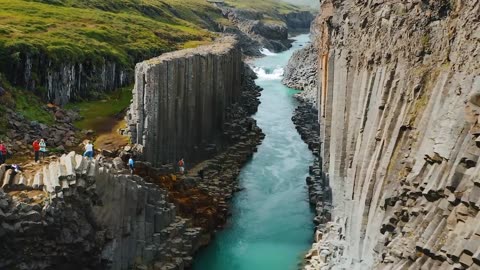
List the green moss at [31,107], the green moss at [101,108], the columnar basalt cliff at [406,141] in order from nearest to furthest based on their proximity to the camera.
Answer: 1. the columnar basalt cliff at [406,141]
2. the green moss at [31,107]
3. the green moss at [101,108]

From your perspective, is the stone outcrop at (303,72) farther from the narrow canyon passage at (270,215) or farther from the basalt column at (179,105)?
the basalt column at (179,105)

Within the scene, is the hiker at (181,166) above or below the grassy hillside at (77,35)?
below

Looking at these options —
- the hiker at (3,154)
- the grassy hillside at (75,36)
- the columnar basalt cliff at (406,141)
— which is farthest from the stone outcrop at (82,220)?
the grassy hillside at (75,36)

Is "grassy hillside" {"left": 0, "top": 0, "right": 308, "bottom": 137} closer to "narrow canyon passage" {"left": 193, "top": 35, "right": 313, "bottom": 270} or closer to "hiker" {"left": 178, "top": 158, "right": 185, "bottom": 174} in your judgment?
"hiker" {"left": 178, "top": 158, "right": 185, "bottom": 174}

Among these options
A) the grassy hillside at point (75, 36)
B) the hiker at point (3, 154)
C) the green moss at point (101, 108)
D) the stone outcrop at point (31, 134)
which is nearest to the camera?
the hiker at point (3, 154)

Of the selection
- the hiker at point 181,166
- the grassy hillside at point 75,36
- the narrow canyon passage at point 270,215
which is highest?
the grassy hillside at point 75,36

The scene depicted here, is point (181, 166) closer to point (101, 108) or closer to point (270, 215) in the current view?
point (270, 215)

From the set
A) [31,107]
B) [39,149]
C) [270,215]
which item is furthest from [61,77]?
[270,215]
